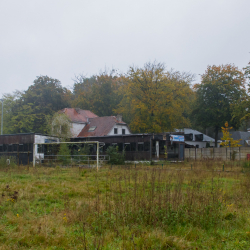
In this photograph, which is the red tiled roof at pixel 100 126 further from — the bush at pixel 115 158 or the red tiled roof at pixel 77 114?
the bush at pixel 115 158

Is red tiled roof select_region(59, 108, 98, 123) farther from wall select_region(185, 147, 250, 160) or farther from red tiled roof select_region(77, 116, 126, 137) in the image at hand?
wall select_region(185, 147, 250, 160)

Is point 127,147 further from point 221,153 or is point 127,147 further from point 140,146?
point 221,153

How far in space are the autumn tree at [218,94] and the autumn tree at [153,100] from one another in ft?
25.2

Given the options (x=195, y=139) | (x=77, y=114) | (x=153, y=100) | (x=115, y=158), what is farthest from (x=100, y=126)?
(x=195, y=139)

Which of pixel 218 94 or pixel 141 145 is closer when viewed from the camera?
pixel 141 145

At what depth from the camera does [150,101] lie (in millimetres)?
40625

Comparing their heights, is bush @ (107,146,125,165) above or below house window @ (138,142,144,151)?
below

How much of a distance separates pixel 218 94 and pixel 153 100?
1470 cm

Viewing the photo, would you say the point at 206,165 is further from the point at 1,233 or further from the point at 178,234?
the point at 1,233

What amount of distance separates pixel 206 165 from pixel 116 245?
1617cm

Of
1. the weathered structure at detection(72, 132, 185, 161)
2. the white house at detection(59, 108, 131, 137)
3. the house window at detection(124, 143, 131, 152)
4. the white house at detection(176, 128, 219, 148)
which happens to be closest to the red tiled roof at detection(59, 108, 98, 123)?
the white house at detection(59, 108, 131, 137)

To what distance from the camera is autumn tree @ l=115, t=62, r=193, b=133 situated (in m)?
40.4

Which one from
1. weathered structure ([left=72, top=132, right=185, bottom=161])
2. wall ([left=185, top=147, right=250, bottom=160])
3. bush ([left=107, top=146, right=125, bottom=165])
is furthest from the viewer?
wall ([left=185, top=147, right=250, bottom=160])

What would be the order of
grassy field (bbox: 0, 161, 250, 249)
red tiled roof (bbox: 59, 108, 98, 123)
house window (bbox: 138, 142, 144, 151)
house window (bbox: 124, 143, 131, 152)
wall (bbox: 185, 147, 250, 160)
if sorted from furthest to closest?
red tiled roof (bbox: 59, 108, 98, 123)
wall (bbox: 185, 147, 250, 160)
house window (bbox: 124, 143, 131, 152)
house window (bbox: 138, 142, 144, 151)
grassy field (bbox: 0, 161, 250, 249)
